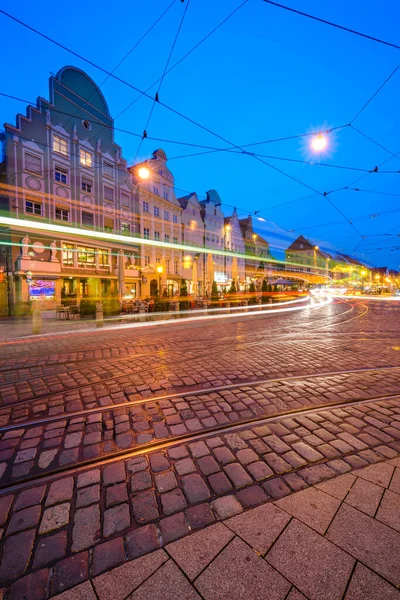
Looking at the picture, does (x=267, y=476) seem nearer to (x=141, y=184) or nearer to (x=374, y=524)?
(x=374, y=524)

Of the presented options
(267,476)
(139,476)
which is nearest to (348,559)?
(267,476)

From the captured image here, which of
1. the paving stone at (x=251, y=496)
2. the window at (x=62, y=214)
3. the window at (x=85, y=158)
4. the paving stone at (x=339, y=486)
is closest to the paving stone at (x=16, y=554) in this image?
the paving stone at (x=251, y=496)

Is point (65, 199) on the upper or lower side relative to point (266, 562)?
upper

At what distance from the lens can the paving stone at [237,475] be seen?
7.38 feet

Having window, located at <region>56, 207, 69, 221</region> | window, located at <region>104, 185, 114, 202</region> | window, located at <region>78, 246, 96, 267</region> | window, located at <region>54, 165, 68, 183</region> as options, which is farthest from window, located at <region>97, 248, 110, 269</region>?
window, located at <region>54, 165, 68, 183</region>

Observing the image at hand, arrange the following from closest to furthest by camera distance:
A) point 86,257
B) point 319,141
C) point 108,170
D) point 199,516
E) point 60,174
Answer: point 199,516, point 319,141, point 60,174, point 86,257, point 108,170

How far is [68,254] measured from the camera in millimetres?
22125

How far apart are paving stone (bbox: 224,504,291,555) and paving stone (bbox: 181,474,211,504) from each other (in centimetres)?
30

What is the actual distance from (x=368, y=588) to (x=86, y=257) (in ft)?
83.7

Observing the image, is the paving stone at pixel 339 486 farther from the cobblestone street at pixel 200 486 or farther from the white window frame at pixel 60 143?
the white window frame at pixel 60 143

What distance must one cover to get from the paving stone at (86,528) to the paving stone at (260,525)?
92 centimetres

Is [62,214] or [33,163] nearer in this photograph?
[33,163]

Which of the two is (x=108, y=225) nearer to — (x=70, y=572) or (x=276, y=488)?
(x=276, y=488)

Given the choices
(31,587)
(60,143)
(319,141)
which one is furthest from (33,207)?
(31,587)
